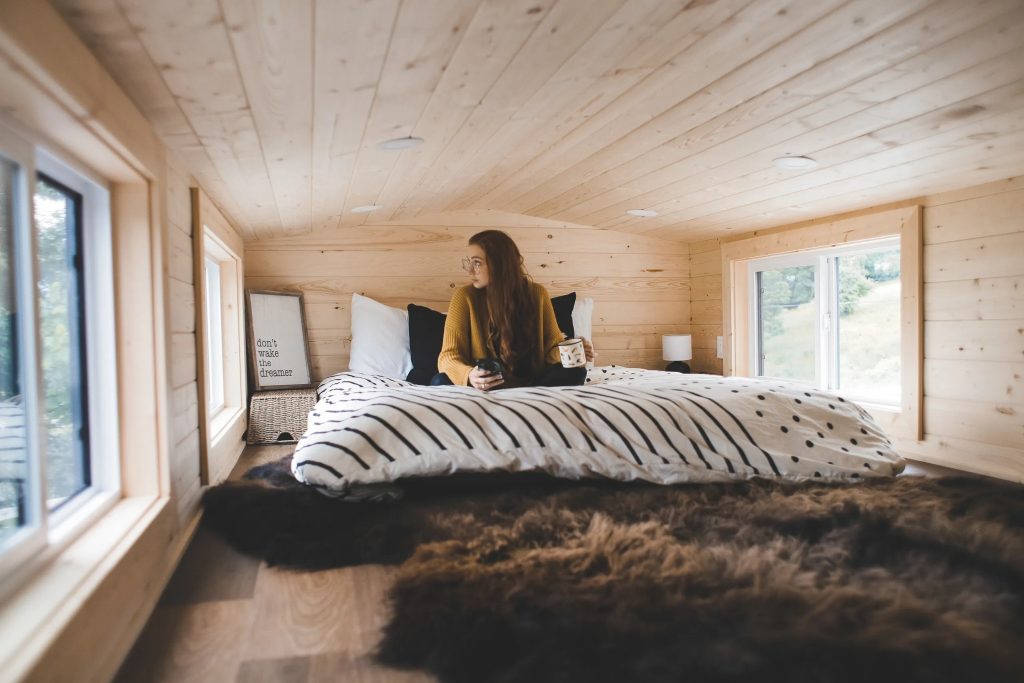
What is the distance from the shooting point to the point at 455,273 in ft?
13.2

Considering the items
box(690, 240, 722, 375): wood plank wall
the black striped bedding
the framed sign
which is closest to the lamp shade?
box(690, 240, 722, 375): wood plank wall

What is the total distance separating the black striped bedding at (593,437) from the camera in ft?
6.40

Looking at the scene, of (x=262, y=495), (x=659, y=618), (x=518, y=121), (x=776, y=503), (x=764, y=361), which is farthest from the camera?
(x=764, y=361)

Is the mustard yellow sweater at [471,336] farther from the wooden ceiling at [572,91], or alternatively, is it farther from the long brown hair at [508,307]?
the wooden ceiling at [572,91]

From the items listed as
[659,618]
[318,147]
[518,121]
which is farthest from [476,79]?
[659,618]

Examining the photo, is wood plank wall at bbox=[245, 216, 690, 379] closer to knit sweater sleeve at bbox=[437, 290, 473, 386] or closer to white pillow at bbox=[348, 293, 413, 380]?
white pillow at bbox=[348, 293, 413, 380]

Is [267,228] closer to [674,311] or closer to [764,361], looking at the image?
[674,311]

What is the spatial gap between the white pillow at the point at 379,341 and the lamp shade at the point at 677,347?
178cm

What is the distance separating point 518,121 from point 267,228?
5.81ft

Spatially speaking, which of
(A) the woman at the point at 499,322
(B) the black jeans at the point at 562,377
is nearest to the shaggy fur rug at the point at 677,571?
(B) the black jeans at the point at 562,377

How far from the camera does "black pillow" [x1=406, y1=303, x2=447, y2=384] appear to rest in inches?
132

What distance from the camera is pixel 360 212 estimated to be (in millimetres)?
3420

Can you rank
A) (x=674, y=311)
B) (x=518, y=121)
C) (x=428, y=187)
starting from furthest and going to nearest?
(x=674, y=311), (x=428, y=187), (x=518, y=121)

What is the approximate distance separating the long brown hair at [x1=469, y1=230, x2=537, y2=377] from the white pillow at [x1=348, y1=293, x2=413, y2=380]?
88 cm
